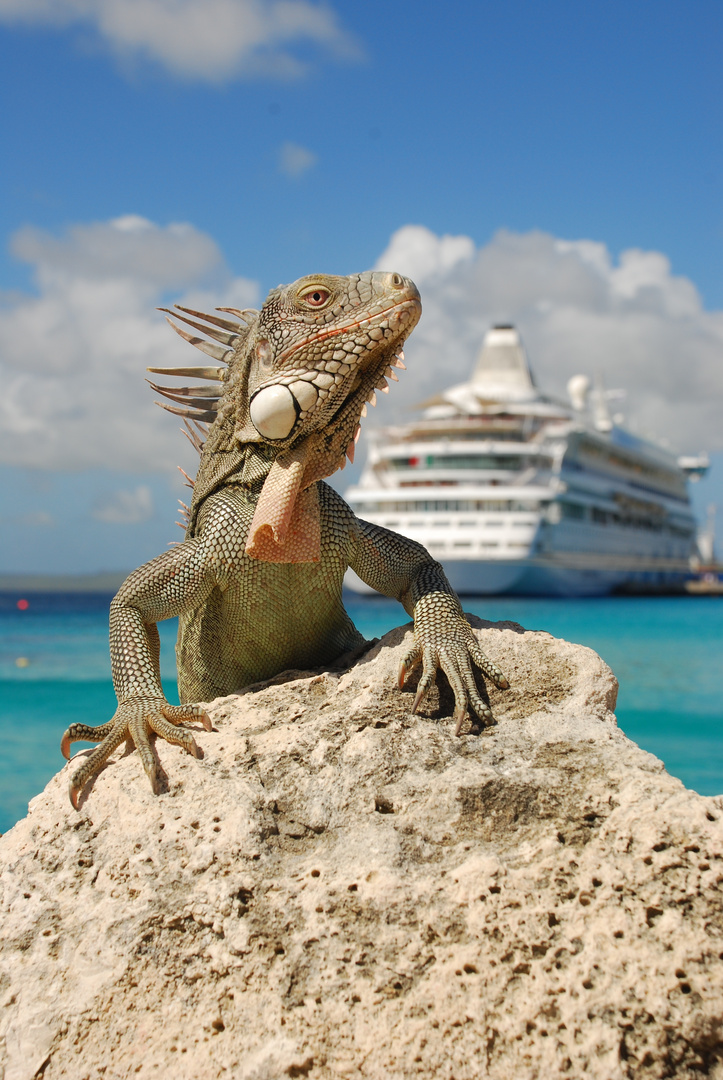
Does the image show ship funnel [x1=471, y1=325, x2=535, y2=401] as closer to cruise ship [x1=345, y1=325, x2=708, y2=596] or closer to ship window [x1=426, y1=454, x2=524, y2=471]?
cruise ship [x1=345, y1=325, x2=708, y2=596]

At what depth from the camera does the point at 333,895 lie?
2.85 metres

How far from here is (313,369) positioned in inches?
138

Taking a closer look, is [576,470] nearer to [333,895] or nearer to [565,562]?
[565,562]

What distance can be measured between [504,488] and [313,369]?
46.2 m

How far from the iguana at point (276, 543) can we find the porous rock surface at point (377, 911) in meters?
0.26

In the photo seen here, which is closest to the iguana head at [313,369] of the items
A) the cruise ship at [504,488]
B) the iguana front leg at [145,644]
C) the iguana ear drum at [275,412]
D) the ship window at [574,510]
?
the iguana ear drum at [275,412]

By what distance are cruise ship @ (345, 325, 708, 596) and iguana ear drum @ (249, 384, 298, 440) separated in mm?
40285

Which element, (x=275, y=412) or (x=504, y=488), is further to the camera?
(x=504, y=488)

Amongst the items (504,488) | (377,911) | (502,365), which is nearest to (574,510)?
(504,488)

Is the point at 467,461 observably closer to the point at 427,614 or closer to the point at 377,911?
the point at 427,614

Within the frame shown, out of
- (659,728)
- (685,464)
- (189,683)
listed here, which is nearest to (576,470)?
(685,464)

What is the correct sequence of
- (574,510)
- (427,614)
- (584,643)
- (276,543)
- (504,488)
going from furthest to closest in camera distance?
(574,510) → (504,488) → (584,643) → (427,614) → (276,543)

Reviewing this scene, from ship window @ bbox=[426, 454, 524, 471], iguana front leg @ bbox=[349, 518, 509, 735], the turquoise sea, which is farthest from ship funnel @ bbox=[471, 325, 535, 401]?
iguana front leg @ bbox=[349, 518, 509, 735]

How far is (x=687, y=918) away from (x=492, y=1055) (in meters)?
0.70
